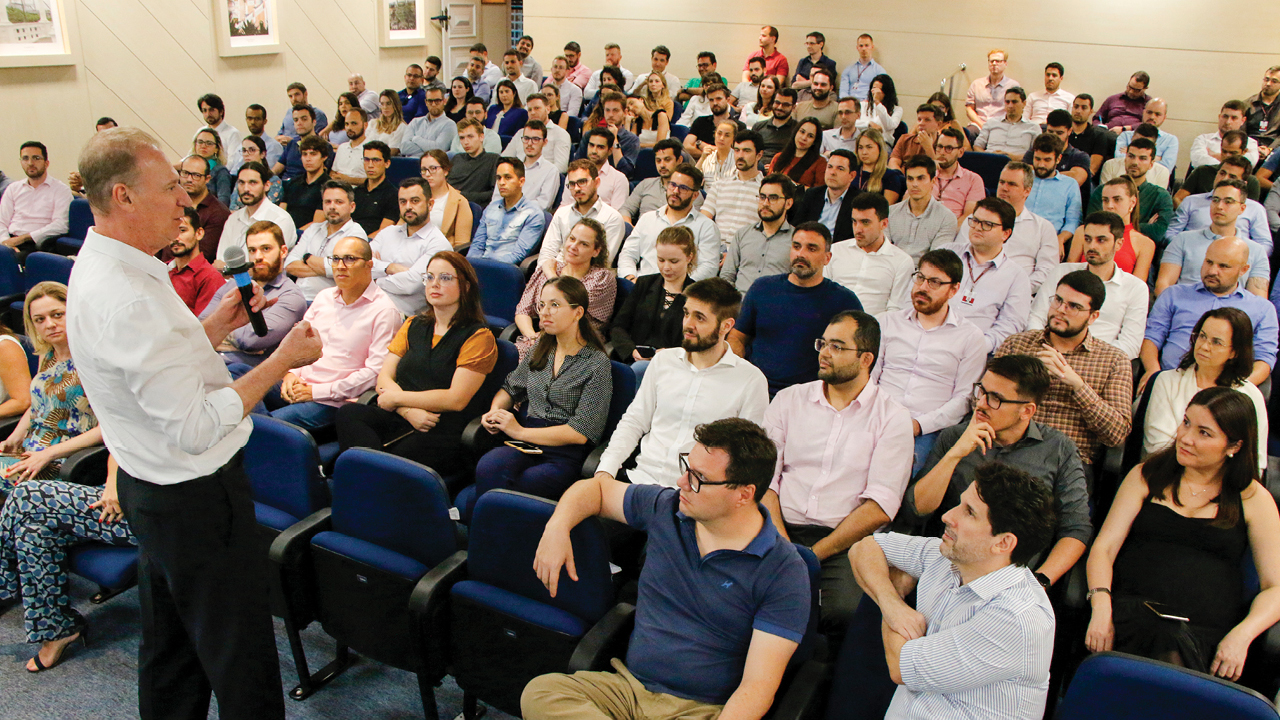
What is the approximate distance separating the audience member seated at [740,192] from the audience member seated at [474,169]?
1.96m

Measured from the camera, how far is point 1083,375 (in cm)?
290

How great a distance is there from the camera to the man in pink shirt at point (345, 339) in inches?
133

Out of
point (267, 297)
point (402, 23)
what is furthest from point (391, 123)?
point (267, 297)

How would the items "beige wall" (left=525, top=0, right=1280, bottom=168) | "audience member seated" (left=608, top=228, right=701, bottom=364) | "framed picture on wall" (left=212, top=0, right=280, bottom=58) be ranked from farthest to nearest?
"framed picture on wall" (left=212, top=0, right=280, bottom=58)
"beige wall" (left=525, top=0, right=1280, bottom=168)
"audience member seated" (left=608, top=228, right=701, bottom=364)

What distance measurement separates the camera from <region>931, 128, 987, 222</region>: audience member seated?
5043 millimetres

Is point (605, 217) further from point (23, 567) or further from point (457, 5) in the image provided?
point (457, 5)

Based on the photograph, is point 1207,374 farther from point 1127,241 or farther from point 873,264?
point 1127,241

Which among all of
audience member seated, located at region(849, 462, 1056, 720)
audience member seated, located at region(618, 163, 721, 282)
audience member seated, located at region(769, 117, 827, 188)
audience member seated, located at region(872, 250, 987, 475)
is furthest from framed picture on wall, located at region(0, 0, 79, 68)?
audience member seated, located at region(849, 462, 1056, 720)

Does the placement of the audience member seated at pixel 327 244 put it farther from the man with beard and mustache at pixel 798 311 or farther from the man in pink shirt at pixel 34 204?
the man in pink shirt at pixel 34 204

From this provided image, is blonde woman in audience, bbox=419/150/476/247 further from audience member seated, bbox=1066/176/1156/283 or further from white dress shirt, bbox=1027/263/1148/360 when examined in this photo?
audience member seated, bbox=1066/176/1156/283

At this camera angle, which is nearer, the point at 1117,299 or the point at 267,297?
the point at 1117,299

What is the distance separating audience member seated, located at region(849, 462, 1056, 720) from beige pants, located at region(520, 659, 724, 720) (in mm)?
444

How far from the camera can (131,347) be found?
1.54 m

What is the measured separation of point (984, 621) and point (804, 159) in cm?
460
